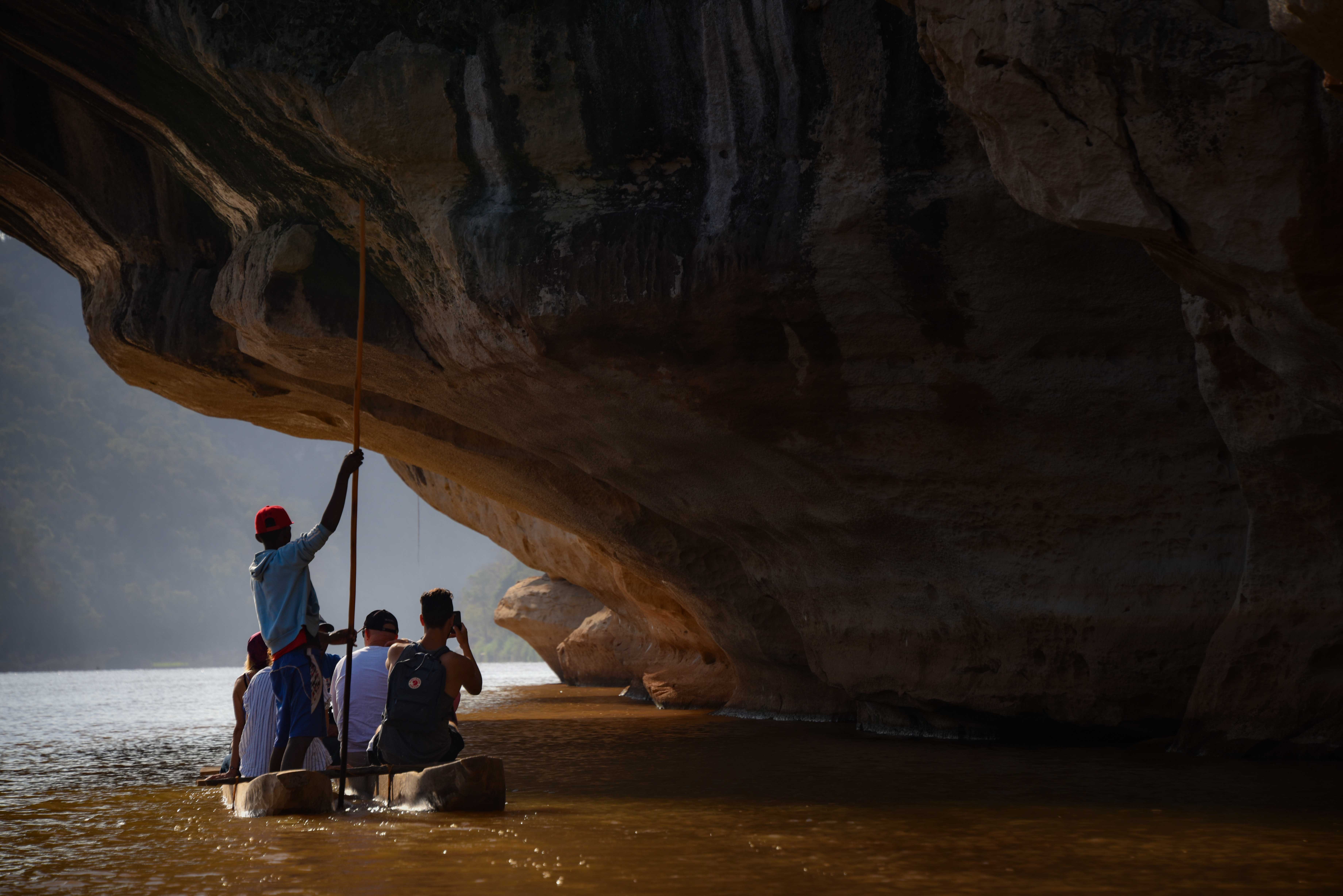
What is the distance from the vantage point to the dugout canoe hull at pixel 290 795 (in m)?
5.03

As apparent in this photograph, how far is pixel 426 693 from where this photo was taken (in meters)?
5.50

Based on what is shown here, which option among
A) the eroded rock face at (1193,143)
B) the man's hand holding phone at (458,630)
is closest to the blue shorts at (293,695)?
the man's hand holding phone at (458,630)

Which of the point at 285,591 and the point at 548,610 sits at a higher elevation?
the point at 548,610

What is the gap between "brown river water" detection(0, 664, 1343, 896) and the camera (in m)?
3.61

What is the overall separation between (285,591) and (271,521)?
0.41m

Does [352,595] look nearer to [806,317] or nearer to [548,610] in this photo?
[806,317]

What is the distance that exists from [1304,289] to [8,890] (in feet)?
18.0

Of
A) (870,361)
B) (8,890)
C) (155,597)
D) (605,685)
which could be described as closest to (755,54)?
(870,361)

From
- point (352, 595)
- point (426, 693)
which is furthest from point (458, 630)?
point (352, 595)

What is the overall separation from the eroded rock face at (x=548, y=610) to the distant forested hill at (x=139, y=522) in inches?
2759

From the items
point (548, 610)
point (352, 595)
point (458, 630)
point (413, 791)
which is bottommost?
point (413, 791)

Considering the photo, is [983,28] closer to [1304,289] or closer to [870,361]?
[1304,289]

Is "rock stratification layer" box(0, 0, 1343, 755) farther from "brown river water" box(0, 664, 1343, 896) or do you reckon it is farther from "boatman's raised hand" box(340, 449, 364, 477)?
"boatman's raised hand" box(340, 449, 364, 477)

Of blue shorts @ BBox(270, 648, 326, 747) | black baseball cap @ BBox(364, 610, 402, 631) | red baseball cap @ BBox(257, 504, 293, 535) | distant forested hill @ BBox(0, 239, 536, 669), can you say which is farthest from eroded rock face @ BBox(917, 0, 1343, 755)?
distant forested hill @ BBox(0, 239, 536, 669)
